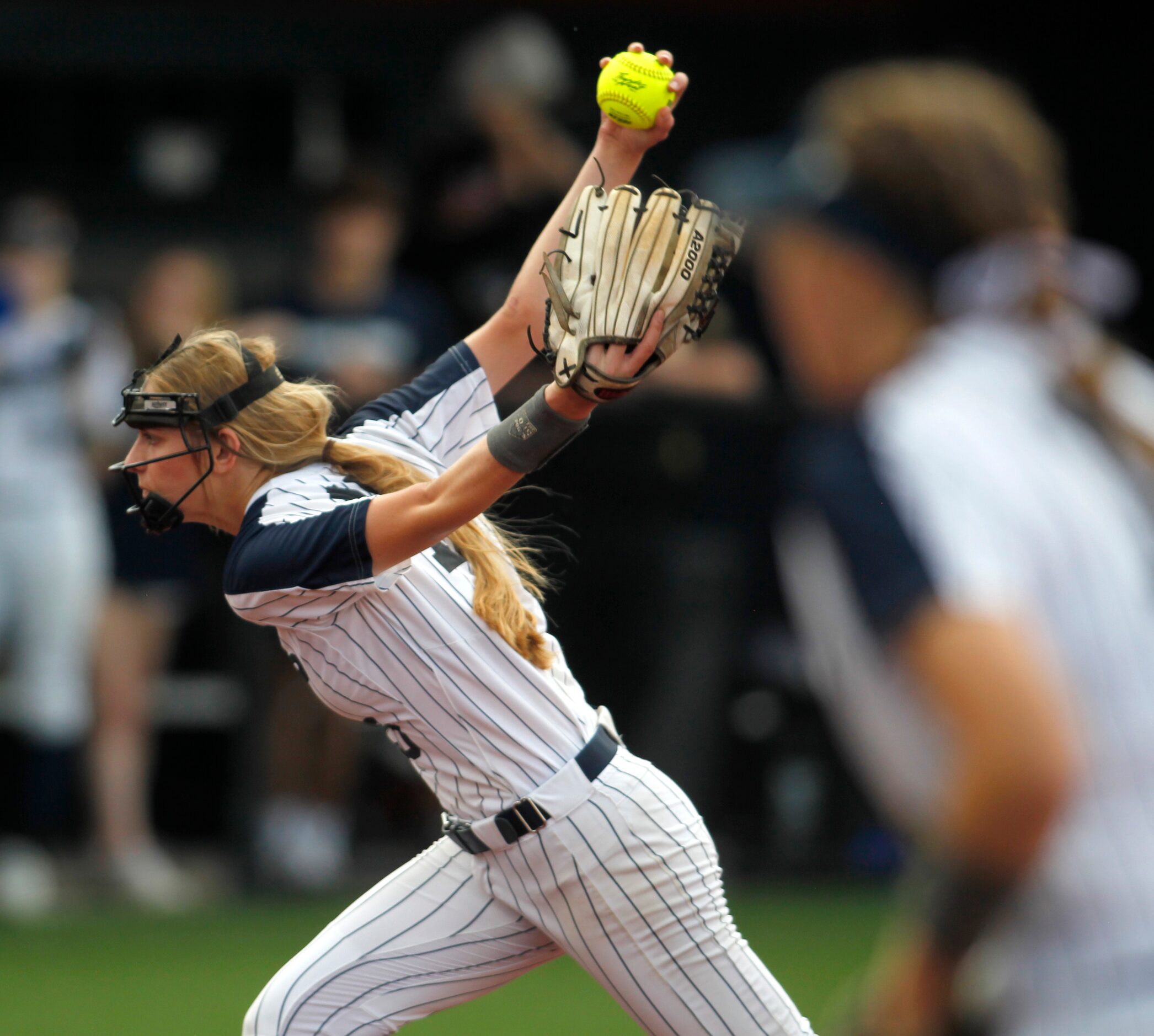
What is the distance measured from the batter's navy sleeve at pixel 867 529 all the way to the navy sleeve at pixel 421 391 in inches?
64.8

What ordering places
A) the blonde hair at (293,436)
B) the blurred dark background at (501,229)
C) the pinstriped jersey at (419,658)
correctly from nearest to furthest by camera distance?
the pinstriped jersey at (419,658)
the blonde hair at (293,436)
the blurred dark background at (501,229)

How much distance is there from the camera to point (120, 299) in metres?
8.41

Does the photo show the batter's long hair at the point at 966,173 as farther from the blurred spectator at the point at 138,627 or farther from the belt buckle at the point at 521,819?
the blurred spectator at the point at 138,627

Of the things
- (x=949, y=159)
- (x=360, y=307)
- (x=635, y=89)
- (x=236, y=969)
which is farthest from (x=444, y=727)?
(x=360, y=307)

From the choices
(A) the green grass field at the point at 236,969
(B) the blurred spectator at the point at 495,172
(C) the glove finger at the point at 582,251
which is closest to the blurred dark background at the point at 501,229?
(B) the blurred spectator at the point at 495,172

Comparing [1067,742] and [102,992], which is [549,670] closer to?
[1067,742]

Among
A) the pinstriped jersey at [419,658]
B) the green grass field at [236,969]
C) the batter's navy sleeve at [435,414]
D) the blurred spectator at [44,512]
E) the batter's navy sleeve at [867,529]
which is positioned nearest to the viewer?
the batter's navy sleeve at [867,529]

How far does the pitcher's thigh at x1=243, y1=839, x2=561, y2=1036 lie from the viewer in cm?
315

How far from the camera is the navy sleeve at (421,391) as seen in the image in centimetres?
342

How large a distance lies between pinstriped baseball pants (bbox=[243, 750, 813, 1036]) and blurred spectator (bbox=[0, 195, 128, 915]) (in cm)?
380

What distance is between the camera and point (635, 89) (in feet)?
10.5

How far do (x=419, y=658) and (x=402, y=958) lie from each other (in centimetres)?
56

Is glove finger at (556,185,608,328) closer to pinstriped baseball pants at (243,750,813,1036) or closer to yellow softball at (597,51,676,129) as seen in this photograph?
yellow softball at (597,51,676,129)

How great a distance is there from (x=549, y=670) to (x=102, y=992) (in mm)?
2973
